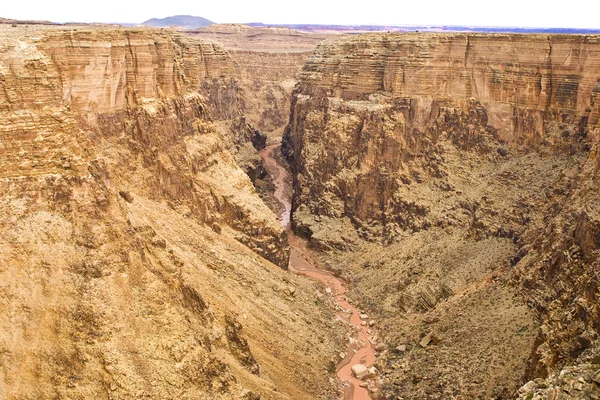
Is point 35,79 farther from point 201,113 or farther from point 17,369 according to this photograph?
point 201,113

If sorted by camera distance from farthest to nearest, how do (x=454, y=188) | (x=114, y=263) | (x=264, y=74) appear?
(x=264, y=74) < (x=454, y=188) < (x=114, y=263)

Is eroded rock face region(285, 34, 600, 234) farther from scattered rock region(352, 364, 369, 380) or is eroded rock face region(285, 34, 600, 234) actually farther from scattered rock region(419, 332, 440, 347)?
scattered rock region(352, 364, 369, 380)

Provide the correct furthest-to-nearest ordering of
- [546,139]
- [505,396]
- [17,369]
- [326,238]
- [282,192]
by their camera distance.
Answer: [282,192] < [326,238] < [546,139] < [505,396] < [17,369]

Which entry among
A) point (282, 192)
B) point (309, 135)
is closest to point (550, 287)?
point (309, 135)

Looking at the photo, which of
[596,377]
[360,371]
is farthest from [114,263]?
[360,371]

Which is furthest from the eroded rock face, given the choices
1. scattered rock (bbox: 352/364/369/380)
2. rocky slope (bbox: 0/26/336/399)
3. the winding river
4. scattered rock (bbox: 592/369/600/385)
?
scattered rock (bbox: 592/369/600/385)

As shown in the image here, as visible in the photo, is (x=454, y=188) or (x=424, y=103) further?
(x=424, y=103)

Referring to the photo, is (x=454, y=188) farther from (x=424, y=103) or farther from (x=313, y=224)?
(x=313, y=224)
